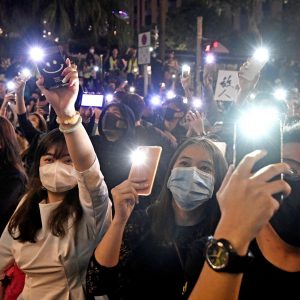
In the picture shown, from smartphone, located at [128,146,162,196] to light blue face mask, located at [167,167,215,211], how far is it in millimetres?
312

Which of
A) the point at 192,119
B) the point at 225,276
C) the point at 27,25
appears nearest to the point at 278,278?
the point at 225,276

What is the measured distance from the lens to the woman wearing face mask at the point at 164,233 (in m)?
2.32

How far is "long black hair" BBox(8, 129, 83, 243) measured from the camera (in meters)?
2.71

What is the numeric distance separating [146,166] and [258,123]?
3.25ft

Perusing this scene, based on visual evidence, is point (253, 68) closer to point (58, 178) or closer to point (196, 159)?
point (196, 159)

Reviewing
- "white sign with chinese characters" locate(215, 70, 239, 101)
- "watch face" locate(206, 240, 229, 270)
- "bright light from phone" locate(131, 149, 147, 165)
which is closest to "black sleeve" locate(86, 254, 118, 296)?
"bright light from phone" locate(131, 149, 147, 165)

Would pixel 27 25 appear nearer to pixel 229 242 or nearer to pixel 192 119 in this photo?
pixel 192 119

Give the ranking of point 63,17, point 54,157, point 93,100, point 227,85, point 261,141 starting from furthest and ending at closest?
1. point 63,17
2. point 227,85
3. point 93,100
4. point 54,157
5. point 261,141

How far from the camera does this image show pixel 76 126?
247cm

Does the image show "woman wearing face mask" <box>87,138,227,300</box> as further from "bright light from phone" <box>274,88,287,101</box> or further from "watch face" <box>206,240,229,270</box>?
"bright light from phone" <box>274,88,287,101</box>

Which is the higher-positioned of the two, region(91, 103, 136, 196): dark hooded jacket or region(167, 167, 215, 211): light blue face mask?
region(167, 167, 215, 211): light blue face mask

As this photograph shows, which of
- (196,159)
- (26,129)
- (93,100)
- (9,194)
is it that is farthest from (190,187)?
(93,100)

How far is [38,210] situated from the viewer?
9.57 ft

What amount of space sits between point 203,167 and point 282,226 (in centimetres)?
87
